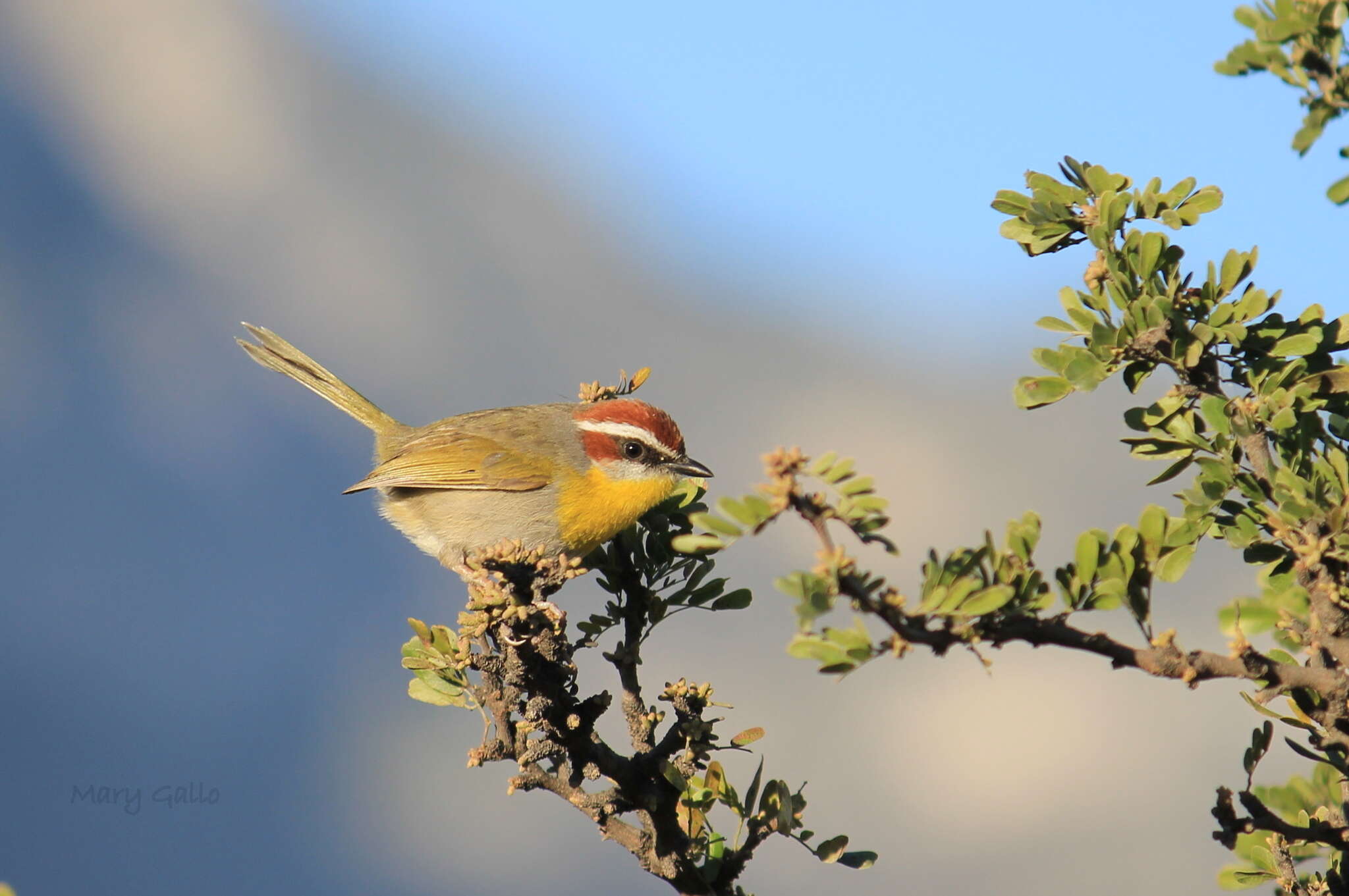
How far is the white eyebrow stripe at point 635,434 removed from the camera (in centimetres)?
625

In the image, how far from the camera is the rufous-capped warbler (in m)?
6.20

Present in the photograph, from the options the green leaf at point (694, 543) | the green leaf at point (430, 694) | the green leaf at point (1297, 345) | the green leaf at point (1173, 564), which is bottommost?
the green leaf at point (694, 543)

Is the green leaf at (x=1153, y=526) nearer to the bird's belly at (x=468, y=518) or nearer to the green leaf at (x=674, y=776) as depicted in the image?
the green leaf at (x=674, y=776)

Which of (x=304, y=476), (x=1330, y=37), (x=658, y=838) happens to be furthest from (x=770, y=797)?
(x=304, y=476)

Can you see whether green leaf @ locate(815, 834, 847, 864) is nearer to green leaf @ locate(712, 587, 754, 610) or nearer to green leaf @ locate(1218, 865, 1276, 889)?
green leaf @ locate(712, 587, 754, 610)

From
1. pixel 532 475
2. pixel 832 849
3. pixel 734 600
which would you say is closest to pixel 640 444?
pixel 532 475

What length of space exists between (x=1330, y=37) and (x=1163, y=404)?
0.93 metres

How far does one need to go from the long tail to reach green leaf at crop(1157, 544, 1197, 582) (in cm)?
658

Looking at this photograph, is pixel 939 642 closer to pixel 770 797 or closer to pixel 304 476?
pixel 770 797

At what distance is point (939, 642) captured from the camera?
210 cm

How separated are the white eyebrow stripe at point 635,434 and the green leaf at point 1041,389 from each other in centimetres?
348

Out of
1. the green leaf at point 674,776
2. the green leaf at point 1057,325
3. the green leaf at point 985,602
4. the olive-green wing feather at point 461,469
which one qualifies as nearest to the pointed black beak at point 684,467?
the olive-green wing feather at point 461,469

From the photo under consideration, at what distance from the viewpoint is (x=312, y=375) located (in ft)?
28.1

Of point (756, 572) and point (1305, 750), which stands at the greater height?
point (756, 572)
